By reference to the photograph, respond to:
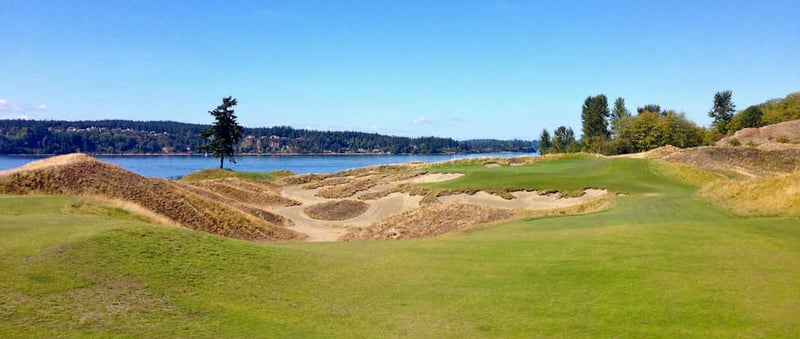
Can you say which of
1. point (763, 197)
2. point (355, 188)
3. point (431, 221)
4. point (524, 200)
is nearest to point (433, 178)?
point (355, 188)

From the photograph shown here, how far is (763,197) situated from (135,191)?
91.3 ft

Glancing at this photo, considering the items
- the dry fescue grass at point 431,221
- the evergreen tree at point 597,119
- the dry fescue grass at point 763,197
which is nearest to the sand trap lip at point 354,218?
the dry fescue grass at point 431,221

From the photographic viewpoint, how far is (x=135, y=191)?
2461cm

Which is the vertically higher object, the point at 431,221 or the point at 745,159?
the point at 745,159

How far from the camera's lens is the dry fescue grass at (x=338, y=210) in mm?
37844

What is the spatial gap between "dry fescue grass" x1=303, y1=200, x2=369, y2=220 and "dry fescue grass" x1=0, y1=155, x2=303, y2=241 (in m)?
8.63

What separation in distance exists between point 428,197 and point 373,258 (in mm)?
24368

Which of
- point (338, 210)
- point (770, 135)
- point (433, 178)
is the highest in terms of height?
point (770, 135)

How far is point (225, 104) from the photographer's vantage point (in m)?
71.5

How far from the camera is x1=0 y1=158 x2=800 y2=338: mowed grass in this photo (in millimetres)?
7574

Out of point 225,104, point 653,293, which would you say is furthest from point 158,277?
point 225,104

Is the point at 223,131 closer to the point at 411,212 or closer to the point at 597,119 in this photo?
the point at 411,212

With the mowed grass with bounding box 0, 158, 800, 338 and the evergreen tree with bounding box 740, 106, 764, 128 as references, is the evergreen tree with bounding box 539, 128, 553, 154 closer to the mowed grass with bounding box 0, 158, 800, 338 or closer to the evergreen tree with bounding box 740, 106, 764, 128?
the evergreen tree with bounding box 740, 106, 764, 128

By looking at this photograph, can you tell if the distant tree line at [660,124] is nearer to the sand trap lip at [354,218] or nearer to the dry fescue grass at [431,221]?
the sand trap lip at [354,218]
